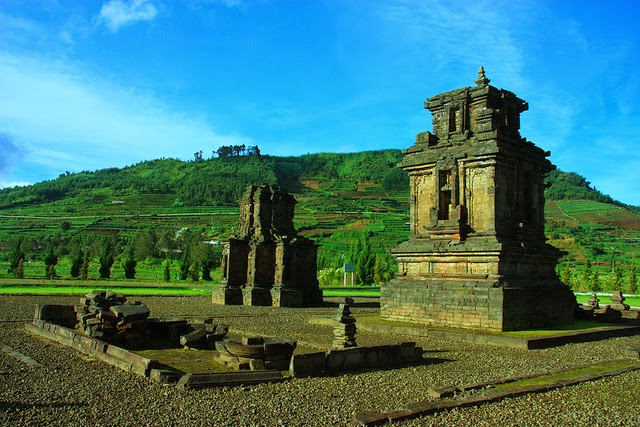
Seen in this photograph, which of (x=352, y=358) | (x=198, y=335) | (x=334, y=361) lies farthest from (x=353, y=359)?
(x=198, y=335)

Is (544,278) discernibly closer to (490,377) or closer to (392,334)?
(392,334)

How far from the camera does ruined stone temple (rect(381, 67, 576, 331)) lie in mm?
15367

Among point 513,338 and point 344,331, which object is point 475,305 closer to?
point 513,338

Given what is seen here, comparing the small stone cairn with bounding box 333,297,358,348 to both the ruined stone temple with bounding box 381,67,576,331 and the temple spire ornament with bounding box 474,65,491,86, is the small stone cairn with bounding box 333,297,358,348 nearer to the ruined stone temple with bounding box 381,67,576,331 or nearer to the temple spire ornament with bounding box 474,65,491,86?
the ruined stone temple with bounding box 381,67,576,331

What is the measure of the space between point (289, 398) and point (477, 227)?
11096 mm

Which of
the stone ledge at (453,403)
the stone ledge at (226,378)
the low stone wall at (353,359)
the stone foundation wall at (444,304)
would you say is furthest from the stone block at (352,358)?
the stone foundation wall at (444,304)

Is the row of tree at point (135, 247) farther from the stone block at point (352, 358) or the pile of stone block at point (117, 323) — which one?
the stone block at point (352, 358)

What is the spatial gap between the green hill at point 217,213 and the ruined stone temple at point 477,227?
1669 inches

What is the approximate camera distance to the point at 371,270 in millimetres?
56625

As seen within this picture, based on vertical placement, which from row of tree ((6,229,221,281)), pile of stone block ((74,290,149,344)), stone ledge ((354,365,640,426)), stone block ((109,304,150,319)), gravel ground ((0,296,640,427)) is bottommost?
gravel ground ((0,296,640,427))

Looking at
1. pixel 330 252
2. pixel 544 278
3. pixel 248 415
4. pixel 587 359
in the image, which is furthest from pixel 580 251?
pixel 248 415

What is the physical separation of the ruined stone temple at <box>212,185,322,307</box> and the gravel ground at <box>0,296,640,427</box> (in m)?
19.2

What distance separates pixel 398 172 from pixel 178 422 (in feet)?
572

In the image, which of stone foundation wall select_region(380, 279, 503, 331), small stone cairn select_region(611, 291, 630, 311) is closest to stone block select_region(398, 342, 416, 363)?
stone foundation wall select_region(380, 279, 503, 331)
